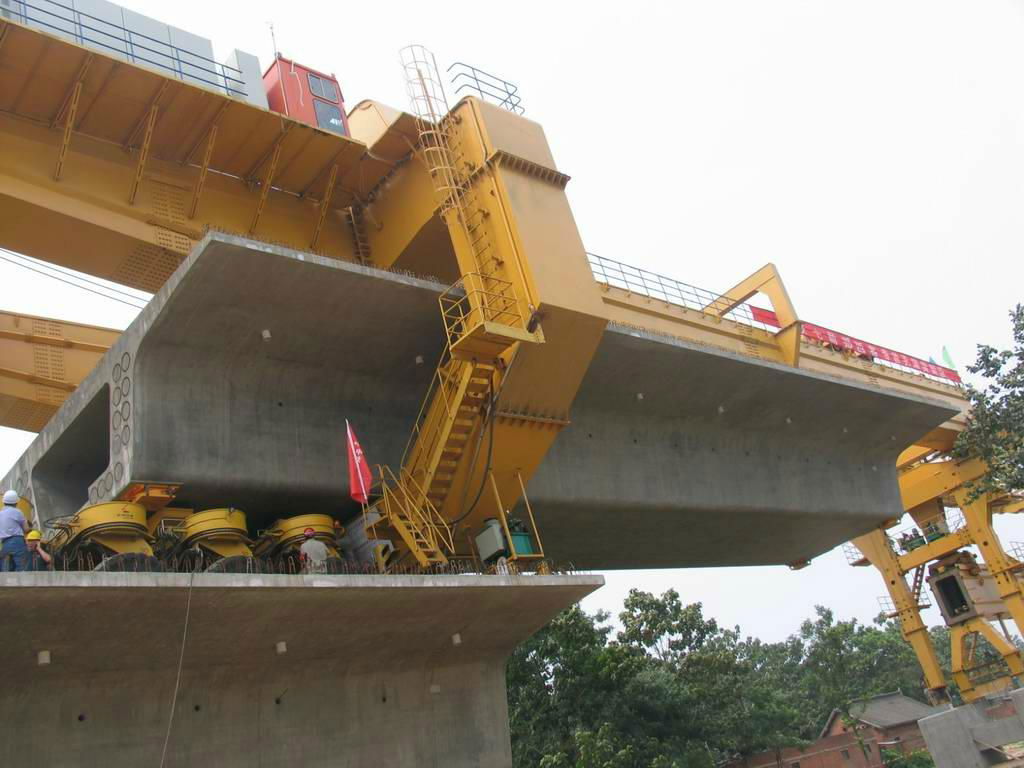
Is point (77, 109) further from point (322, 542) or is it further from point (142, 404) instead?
point (322, 542)

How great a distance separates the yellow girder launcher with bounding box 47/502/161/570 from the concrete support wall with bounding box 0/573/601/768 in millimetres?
1733

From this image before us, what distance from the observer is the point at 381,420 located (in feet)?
59.1

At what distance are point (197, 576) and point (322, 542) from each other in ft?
12.1

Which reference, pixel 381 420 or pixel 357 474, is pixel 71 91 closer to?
pixel 381 420

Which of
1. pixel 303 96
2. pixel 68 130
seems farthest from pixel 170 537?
pixel 303 96

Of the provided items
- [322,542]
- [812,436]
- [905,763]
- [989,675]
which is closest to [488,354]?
[322,542]

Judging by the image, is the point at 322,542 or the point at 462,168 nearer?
the point at 322,542

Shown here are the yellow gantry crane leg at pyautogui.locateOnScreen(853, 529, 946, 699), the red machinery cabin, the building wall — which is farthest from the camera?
the building wall

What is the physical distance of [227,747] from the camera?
43.1ft

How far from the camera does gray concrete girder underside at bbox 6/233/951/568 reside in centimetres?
1485

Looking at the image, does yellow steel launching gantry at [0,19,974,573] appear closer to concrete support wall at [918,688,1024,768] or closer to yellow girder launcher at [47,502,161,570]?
yellow girder launcher at [47,502,161,570]

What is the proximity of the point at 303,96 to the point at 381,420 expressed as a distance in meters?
7.22

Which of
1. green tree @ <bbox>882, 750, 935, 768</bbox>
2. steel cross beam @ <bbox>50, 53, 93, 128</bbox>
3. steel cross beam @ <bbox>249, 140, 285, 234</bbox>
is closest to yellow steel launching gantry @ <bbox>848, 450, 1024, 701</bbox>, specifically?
green tree @ <bbox>882, 750, 935, 768</bbox>

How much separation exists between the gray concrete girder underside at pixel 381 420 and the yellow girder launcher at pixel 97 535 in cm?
92
